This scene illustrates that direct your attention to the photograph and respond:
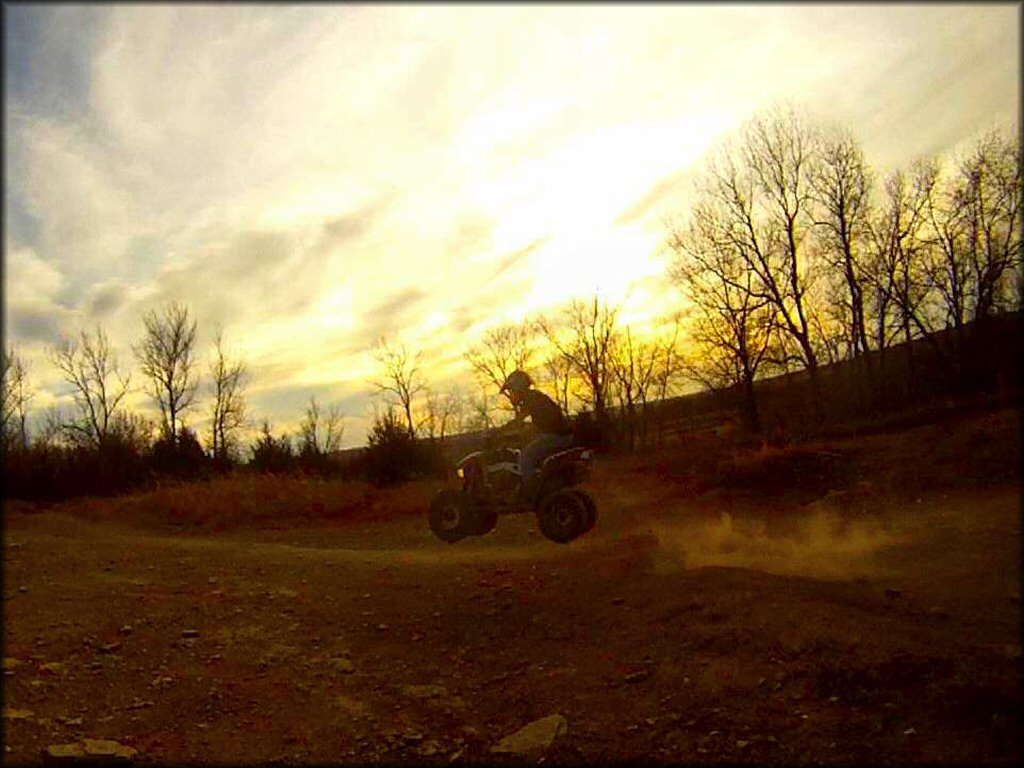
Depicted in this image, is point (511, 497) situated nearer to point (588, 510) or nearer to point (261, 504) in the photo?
point (588, 510)

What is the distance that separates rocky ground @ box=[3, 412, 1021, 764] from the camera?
5.21 meters

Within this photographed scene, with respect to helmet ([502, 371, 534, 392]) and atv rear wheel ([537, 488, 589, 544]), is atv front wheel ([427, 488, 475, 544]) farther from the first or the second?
helmet ([502, 371, 534, 392])

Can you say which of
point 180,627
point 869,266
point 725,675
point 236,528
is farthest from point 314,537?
point 869,266

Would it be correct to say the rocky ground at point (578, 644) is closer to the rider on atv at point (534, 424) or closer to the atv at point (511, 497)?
the atv at point (511, 497)

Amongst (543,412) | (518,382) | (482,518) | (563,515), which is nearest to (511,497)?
(482,518)

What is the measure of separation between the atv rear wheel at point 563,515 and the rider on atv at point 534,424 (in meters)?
0.24

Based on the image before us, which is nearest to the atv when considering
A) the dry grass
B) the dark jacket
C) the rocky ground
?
the dark jacket

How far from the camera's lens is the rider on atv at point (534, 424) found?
8966 mm

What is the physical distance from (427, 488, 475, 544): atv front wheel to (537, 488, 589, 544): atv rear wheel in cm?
104

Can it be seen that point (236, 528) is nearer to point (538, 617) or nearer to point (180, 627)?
point (180, 627)

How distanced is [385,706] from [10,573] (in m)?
7.48

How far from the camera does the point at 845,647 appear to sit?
5.73 meters

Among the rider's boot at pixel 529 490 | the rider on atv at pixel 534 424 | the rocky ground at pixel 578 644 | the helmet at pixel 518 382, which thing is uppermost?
the helmet at pixel 518 382

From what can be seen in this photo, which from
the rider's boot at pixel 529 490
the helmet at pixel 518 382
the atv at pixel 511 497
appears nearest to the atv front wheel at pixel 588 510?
the atv at pixel 511 497
